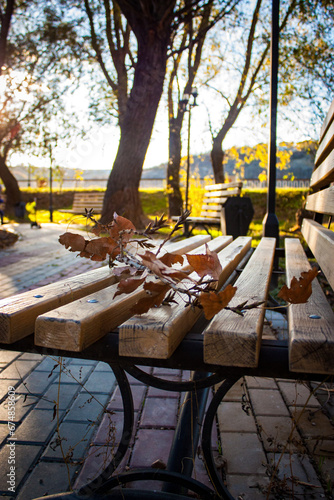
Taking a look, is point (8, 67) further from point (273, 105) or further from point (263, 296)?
point (263, 296)

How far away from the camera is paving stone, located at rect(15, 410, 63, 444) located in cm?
204

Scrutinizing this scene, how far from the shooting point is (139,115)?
9148 mm

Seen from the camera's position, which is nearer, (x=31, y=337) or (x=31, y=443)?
(x=31, y=337)

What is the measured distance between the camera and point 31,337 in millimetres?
1301

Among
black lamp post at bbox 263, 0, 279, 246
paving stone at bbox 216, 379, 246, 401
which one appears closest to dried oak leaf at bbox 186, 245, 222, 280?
paving stone at bbox 216, 379, 246, 401

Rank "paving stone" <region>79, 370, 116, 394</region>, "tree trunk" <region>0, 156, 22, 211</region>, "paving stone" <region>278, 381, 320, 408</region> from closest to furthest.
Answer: "paving stone" <region>278, 381, 320, 408</region>, "paving stone" <region>79, 370, 116, 394</region>, "tree trunk" <region>0, 156, 22, 211</region>

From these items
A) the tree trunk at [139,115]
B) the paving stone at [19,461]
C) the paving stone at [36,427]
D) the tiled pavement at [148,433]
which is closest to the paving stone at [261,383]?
the tiled pavement at [148,433]

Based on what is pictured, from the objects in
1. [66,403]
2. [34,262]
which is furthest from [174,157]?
[66,403]

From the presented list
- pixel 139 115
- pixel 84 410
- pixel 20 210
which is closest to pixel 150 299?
pixel 84 410

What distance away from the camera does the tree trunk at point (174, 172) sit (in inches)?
631

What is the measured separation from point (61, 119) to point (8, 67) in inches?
123

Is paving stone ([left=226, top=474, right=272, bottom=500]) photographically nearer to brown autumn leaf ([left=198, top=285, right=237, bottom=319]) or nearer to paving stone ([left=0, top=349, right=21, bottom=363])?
brown autumn leaf ([left=198, top=285, right=237, bottom=319])

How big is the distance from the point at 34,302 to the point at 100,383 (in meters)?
1.42

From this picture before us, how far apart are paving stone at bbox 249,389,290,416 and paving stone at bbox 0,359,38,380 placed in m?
1.37
